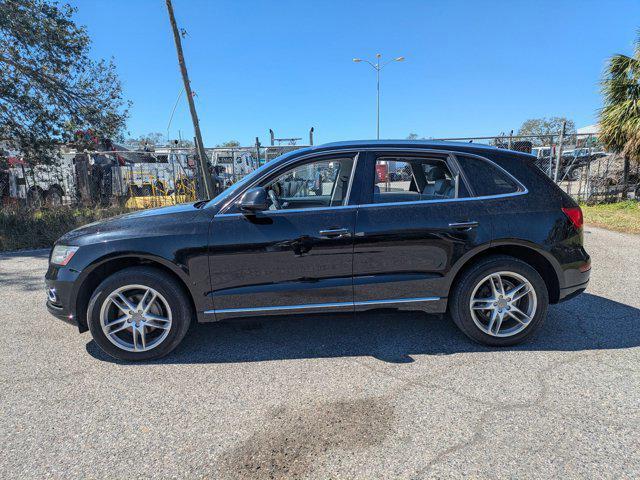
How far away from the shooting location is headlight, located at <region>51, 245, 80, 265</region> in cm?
331

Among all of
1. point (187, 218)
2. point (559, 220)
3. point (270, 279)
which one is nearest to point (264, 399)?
point (270, 279)

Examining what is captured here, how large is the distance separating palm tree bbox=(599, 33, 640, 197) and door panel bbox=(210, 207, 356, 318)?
1185 cm

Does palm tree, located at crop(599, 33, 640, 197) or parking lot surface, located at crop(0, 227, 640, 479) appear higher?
palm tree, located at crop(599, 33, 640, 197)

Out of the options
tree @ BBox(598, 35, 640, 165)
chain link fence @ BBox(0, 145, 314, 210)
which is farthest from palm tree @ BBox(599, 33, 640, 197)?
chain link fence @ BBox(0, 145, 314, 210)

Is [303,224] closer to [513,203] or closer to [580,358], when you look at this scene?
[513,203]

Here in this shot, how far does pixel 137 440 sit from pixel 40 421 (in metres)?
0.75

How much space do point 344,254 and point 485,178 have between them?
56.8 inches

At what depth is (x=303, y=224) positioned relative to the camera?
328 centimetres

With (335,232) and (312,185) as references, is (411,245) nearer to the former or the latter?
(335,232)

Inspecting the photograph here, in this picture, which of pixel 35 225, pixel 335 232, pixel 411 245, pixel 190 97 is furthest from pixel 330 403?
pixel 190 97

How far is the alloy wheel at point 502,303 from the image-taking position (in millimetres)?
3432

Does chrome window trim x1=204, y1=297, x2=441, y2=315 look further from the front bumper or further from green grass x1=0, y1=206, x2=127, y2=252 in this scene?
Answer: green grass x1=0, y1=206, x2=127, y2=252

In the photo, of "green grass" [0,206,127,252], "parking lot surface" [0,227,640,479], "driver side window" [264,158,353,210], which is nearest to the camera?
"parking lot surface" [0,227,640,479]

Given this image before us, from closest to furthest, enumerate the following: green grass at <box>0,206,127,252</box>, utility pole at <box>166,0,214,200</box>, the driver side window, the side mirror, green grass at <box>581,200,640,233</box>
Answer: the side mirror, the driver side window, green grass at <box>0,206,127,252</box>, green grass at <box>581,200,640,233</box>, utility pole at <box>166,0,214,200</box>
